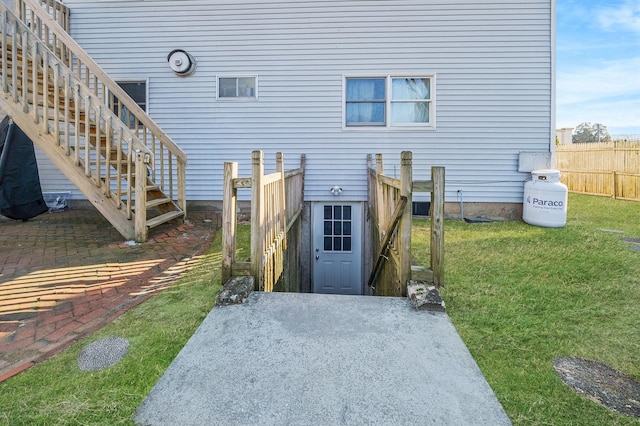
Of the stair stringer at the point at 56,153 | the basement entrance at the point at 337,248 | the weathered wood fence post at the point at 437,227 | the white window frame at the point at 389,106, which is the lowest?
the basement entrance at the point at 337,248

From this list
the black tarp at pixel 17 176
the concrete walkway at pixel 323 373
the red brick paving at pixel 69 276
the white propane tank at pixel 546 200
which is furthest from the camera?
the white propane tank at pixel 546 200

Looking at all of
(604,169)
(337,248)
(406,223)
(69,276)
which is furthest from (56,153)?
(604,169)

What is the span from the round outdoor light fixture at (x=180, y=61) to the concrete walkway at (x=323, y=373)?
594 centimetres

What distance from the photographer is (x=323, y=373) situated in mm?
1841

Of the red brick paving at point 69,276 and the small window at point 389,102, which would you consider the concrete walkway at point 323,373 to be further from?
the small window at point 389,102

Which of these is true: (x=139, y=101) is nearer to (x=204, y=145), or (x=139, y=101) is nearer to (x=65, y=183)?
(x=204, y=145)

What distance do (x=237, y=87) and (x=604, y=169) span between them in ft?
39.7

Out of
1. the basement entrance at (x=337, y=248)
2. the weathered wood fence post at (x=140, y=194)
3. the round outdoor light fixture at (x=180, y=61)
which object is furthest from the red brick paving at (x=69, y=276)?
the round outdoor light fixture at (x=180, y=61)

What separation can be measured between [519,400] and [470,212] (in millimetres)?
5814

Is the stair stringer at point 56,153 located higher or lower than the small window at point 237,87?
lower

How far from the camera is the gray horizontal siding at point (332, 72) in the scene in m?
6.67

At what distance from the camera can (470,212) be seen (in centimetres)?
697

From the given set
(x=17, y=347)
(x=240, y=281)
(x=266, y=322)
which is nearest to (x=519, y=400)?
(x=266, y=322)

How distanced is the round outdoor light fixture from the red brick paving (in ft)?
10.7
